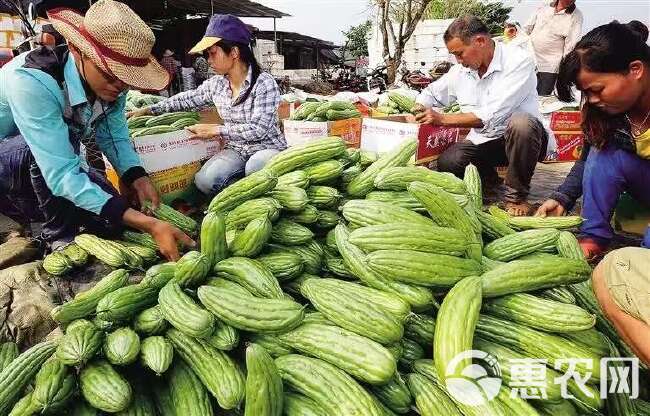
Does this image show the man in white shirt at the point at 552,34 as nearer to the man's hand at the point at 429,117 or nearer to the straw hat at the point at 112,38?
the man's hand at the point at 429,117

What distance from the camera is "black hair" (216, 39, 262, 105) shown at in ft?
14.3

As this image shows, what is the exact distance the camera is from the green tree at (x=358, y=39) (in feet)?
146

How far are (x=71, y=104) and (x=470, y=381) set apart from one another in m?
2.95

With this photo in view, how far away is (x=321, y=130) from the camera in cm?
508

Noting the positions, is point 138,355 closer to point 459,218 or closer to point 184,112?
point 459,218

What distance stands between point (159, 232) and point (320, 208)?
1.01m

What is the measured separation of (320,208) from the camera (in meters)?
2.86

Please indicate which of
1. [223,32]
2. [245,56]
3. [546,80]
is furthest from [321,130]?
[546,80]

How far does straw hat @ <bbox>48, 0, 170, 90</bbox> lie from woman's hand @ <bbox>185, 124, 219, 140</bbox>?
156 cm

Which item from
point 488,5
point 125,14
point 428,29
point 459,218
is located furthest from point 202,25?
point 488,5

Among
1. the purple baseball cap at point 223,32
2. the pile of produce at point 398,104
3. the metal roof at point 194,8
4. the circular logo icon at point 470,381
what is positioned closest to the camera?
the circular logo icon at point 470,381

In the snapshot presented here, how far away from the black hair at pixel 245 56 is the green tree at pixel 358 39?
4066cm

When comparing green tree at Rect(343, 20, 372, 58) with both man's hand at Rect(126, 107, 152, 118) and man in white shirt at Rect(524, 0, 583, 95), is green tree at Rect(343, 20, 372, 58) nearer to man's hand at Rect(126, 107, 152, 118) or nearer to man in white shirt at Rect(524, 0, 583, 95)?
man in white shirt at Rect(524, 0, 583, 95)

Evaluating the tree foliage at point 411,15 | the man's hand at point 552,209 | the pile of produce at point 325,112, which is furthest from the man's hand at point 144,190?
the tree foliage at point 411,15
